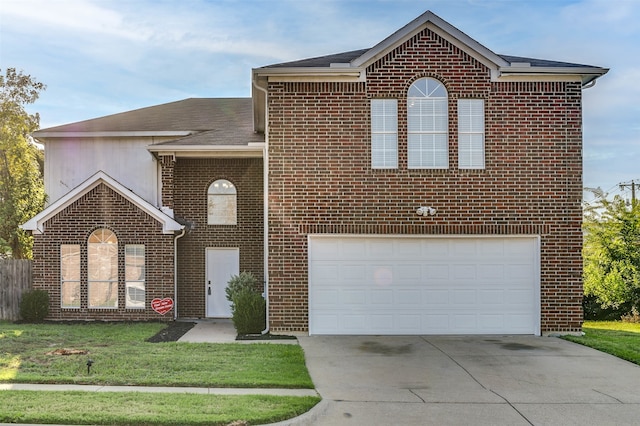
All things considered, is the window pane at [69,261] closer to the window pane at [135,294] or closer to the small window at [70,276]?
the small window at [70,276]

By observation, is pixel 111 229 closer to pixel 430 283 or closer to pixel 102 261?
pixel 102 261

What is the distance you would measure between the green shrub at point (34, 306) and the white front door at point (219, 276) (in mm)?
4507

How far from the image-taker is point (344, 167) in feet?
45.5

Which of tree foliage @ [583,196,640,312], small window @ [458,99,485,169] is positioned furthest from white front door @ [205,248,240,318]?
tree foliage @ [583,196,640,312]

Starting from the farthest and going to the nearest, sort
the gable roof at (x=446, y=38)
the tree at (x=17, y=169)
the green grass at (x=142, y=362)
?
1. the tree at (x=17, y=169)
2. the gable roof at (x=446, y=38)
3. the green grass at (x=142, y=362)

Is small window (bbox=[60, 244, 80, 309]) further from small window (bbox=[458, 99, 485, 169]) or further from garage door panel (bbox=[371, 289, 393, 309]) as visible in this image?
small window (bbox=[458, 99, 485, 169])

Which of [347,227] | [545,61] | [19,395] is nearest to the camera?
[19,395]

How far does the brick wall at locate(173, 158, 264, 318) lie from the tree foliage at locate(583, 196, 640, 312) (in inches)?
413

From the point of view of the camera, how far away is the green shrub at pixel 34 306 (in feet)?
53.3

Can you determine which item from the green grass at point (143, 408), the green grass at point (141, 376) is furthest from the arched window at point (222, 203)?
the green grass at point (143, 408)

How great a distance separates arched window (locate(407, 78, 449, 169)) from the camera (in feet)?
46.1

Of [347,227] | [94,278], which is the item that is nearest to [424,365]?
[347,227]

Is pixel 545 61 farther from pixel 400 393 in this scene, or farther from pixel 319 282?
pixel 400 393

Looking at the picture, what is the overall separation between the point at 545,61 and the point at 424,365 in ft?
28.8
